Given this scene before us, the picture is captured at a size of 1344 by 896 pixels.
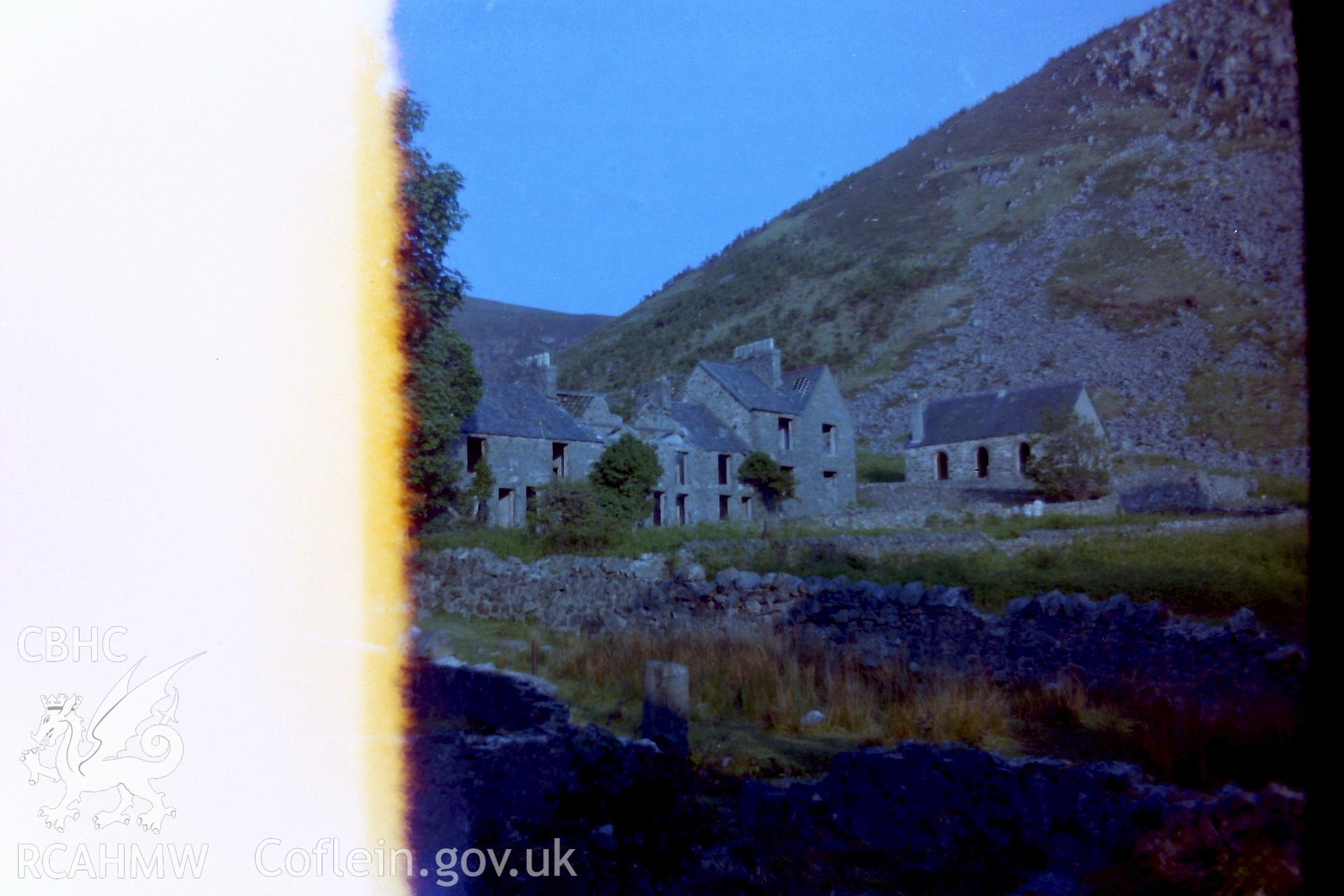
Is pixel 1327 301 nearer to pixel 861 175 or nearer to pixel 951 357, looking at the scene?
pixel 951 357

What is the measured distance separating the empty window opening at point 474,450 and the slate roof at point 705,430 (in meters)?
9.83

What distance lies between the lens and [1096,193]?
45312 millimetres

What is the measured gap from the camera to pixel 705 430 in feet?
117

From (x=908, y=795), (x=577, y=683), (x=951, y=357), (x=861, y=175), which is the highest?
(x=861, y=175)

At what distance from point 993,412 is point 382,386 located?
2633 cm

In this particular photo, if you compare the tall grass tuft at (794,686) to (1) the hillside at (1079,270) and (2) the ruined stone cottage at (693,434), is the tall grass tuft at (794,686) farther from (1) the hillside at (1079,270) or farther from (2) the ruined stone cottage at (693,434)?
(2) the ruined stone cottage at (693,434)

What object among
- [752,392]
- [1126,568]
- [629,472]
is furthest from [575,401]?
[1126,568]

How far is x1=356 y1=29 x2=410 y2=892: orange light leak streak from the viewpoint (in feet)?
40.8

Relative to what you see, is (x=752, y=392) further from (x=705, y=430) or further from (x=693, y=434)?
(x=693, y=434)

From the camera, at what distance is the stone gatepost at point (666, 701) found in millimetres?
6723

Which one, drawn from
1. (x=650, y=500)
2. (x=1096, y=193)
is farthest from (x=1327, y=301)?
(x=1096, y=193)

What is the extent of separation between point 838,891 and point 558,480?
1760 centimetres

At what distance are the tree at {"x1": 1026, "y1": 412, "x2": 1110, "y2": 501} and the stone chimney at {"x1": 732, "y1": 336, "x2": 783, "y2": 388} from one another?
14.3 meters

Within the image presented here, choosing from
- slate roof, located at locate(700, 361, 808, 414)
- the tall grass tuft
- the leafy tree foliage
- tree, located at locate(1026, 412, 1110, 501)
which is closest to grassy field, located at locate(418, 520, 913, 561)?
the leafy tree foliage
